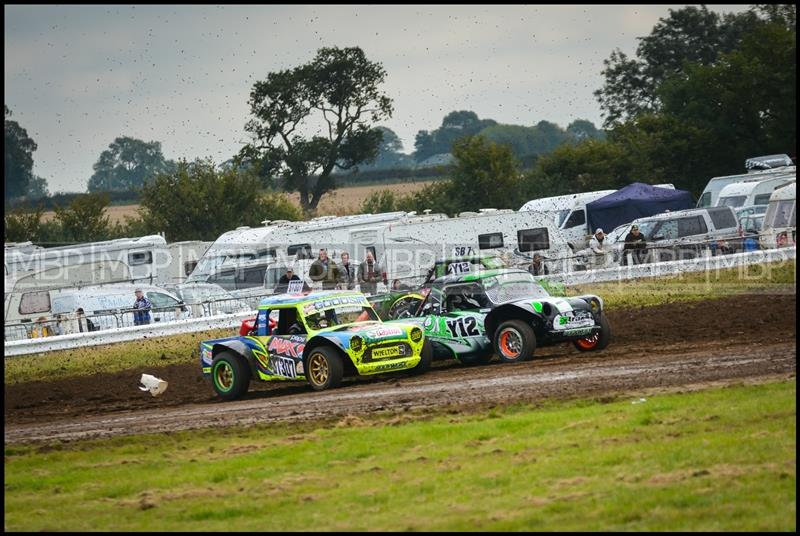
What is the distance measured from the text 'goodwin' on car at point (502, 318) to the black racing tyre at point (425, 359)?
0.46 meters

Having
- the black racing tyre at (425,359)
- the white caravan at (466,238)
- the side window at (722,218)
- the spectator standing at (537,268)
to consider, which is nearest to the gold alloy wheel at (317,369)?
the black racing tyre at (425,359)

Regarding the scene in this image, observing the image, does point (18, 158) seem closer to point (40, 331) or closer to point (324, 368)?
point (40, 331)

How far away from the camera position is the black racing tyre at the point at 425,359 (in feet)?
59.6

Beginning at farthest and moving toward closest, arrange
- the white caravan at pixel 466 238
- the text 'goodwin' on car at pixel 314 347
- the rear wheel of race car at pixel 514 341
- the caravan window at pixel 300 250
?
the caravan window at pixel 300 250 → the white caravan at pixel 466 238 → the rear wheel of race car at pixel 514 341 → the text 'goodwin' on car at pixel 314 347

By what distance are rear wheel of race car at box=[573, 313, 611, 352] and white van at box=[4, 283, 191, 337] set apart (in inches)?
471

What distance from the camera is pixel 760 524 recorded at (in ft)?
25.3

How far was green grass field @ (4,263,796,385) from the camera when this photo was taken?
23.8m

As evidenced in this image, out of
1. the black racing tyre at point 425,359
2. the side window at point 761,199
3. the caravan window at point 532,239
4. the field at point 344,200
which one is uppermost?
the field at point 344,200

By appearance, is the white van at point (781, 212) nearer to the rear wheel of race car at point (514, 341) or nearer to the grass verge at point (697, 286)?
the grass verge at point (697, 286)

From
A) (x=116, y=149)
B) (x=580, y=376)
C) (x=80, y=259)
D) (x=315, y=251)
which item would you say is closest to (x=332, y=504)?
(x=580, y=376)

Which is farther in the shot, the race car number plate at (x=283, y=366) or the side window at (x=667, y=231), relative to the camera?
the side window at (x=667, y=231)

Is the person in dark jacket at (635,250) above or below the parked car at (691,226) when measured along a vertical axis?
below

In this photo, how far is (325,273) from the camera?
2822 centimetres

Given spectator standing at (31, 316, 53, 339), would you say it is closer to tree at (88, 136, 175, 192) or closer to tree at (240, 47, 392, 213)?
tree at (240, 47, 392, 213)
